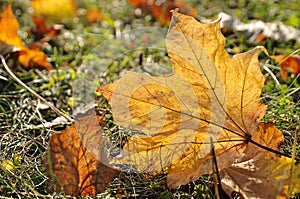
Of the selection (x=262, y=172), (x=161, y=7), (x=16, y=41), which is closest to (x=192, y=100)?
(x=262, y=172)

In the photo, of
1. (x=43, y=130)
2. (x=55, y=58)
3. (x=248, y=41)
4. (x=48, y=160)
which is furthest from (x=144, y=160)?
(x=248, y=41)

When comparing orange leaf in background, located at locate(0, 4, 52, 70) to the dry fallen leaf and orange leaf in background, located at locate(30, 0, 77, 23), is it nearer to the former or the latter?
orange leaf in background, located at locate(30, 0, 77, 23)

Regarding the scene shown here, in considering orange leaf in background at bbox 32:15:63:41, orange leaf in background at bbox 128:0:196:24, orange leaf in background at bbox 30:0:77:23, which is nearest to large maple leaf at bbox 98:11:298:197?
orange leaf in background at bbox 32:15:63:41

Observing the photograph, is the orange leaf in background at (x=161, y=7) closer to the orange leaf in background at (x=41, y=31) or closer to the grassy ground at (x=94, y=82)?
the grassy ground at (x=94, y=82)

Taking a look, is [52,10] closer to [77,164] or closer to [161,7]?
[161,7]

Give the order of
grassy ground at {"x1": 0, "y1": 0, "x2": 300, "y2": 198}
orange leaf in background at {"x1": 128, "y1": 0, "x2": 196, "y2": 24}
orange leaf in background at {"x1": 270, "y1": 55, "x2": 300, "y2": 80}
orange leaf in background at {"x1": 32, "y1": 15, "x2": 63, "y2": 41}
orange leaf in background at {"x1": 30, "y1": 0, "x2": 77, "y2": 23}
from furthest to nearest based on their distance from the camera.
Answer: orange leaf in background at {"x1": 30, "y1": 0, "x2": 77, "y2": 23} < orange leaf in background at {"x1": 128, "y1": 0, "x2": 196, "y2": 24} < orange leaf in background at {"x1": 32, "y1": 15, "x2": 63, "y2": 41} < orange leaf in background at {"x1": 270, "y1": 55, "x2": 300, "y2": 80} < grassy ground at {"x1": 0, "y1": 0, "x2": 300, "y2": 198}

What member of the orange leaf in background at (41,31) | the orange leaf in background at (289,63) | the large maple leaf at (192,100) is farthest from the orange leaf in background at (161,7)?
the large maple leaf at (192,100)
